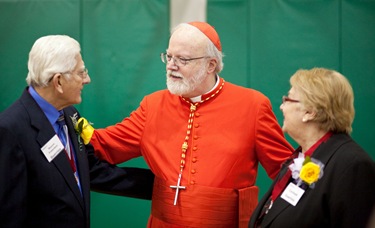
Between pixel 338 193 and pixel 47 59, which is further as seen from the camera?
pixel 47 59

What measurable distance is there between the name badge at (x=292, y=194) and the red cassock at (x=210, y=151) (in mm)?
586

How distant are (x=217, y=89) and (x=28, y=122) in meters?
1.09

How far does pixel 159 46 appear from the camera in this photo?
4641 mm

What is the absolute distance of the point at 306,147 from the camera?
2611mm

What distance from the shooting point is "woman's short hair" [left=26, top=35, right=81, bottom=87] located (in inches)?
107

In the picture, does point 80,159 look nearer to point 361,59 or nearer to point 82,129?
point 82,129

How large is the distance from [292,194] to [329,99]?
0.43 metres

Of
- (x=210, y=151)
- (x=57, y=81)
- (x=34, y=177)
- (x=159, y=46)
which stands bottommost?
(x=210, y=151)

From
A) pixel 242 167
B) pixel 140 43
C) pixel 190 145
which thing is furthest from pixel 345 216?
pixel 140 43

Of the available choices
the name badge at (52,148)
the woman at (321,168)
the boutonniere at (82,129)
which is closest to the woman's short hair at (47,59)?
the name badge at (52,148)

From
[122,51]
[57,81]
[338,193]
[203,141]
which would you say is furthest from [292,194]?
[122,51]

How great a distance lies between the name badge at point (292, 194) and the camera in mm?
2462

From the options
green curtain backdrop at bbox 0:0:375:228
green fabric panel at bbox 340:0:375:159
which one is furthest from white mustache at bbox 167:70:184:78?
green fabric panel at bbox 340:0:375:159

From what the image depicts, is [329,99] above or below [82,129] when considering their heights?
above
